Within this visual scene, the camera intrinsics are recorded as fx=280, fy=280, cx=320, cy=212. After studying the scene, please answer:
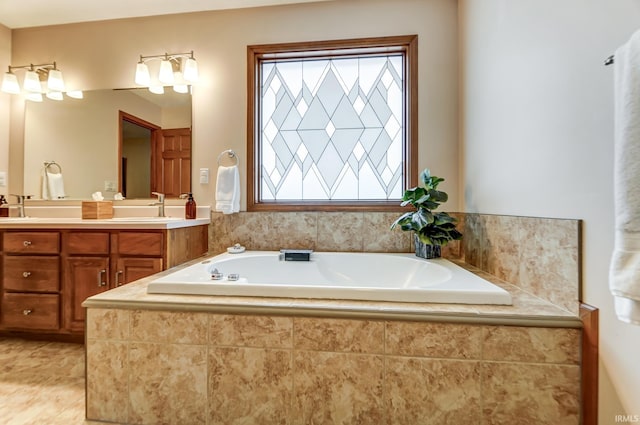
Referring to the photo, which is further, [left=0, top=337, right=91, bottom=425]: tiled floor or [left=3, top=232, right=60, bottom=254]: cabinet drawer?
[left=3, top=232, right=60, bottom=254]: cabinet drawer

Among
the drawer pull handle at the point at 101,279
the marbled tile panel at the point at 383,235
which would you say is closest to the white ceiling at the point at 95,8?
the marbled tile panel at the point at 383,235

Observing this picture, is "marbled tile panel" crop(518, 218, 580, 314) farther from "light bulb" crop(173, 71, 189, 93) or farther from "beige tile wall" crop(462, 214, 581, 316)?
"light bulb" crop(173, 71, 189, 93)

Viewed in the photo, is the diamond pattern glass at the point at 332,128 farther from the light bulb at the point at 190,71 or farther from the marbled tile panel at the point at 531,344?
the marbled tile panel at the point at 531,344

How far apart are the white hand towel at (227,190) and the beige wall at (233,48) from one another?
0.15 m

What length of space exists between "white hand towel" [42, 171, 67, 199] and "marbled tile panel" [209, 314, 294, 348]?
2200mm

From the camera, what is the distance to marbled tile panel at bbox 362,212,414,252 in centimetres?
204

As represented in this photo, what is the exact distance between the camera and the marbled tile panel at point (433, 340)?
969mm

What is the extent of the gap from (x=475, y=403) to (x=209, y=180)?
2079 mm

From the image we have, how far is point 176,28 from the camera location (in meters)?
2.21

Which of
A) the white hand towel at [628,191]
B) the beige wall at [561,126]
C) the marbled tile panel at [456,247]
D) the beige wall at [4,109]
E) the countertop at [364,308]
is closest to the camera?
Answer: the white hand towel at [628,191]

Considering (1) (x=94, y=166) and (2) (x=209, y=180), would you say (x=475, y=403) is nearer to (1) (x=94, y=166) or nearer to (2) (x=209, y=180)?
(2) (x=209, y=180)

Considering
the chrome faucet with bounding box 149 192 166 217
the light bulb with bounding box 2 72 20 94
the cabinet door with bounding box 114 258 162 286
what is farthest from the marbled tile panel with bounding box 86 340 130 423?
the light bulb with bounding box 2 72 20 94

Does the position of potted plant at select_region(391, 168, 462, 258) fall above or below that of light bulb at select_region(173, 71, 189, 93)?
below

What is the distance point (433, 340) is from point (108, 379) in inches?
50.4
